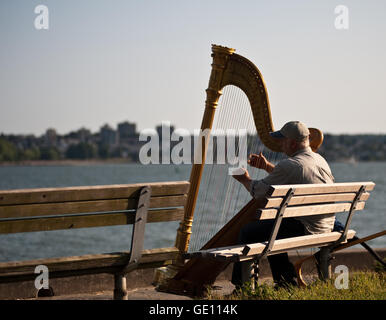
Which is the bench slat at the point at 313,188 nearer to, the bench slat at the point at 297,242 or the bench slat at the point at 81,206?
the bench slat at the point at 297,242

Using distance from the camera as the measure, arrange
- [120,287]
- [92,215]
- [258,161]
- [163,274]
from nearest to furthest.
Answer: [92,215], [120,287], [258,161], [163,274]

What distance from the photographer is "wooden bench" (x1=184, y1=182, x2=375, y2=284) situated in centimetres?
476

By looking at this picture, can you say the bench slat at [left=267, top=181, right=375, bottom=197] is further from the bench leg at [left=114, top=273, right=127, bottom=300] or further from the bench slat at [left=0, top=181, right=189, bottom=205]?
the bench leg at [left=114, top=273, right=127, bottom=300]

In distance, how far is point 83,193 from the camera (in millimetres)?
4191

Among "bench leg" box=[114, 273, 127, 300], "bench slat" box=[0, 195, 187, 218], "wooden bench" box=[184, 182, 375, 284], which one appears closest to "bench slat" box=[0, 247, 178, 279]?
"bench leg" box=[114, 273, 127, 300]

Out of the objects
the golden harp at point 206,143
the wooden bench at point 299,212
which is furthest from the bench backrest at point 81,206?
the golden harp at point 206,143

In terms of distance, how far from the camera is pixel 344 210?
542 centimetres

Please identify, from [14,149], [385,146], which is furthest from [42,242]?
[385,146]

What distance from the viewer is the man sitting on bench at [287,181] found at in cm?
509

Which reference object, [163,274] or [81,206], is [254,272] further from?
[81,206]

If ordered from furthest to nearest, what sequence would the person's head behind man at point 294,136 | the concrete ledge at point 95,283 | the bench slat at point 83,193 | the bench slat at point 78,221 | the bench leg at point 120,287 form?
the concrete ledge at point 95,283 → the person's head behind man at point 294,136 → the bench leg at point 120,287 → the bench slat at point 78,221 → the bench slat at point 83,193

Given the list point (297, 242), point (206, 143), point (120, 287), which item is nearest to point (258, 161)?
point (206, 143)

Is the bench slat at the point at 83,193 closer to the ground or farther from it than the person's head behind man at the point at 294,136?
closer to the ground

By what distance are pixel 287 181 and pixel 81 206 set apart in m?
1.58
